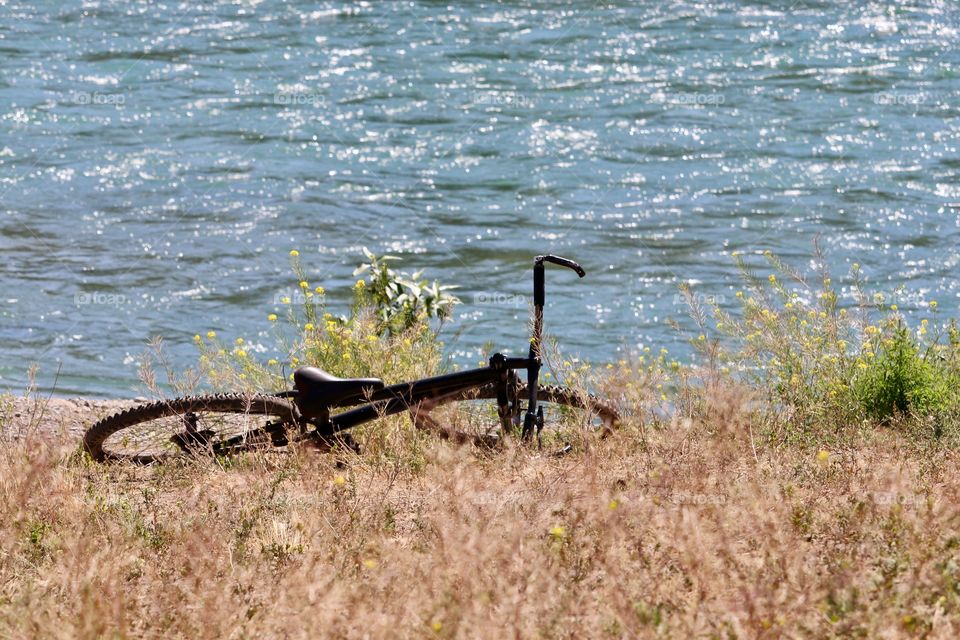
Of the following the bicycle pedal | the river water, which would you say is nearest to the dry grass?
the bicycle pedal

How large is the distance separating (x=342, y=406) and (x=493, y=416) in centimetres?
120

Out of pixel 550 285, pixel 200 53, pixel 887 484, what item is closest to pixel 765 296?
pixel 887 484

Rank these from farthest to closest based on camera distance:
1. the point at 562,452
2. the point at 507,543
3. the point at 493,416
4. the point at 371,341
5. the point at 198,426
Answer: the point at 371,341 → the point at 493,416 → the point at 198,426 → the point at 562,452 → the point at 507,543

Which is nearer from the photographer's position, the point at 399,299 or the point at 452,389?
the point at 452,389

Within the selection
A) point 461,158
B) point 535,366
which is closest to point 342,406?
point 535,366

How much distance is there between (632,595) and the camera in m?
4.72

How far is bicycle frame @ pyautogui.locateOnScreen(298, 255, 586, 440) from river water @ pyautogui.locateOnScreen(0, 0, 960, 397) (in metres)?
5.62

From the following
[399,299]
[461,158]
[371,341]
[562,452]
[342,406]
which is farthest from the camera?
[461,158]

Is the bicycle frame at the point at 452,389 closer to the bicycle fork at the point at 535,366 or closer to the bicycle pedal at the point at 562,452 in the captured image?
the bicycle fork at the point at 535,366

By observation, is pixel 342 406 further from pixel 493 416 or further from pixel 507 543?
pixel 507 543

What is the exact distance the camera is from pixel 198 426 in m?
7.16

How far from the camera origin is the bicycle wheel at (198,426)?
22.8ft

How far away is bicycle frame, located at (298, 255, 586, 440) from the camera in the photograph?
6.82 meters

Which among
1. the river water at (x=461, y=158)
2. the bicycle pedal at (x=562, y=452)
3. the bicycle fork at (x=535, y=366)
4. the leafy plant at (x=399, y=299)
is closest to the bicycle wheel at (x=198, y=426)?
the bicycle fork at (x=535, y=366)
